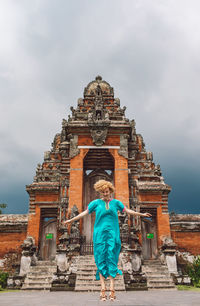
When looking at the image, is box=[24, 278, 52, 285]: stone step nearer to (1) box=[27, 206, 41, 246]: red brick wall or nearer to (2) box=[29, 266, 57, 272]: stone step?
(2) box=[29, 266, 57, 272]: stone step

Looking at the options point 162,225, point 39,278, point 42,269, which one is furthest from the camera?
point 162,225

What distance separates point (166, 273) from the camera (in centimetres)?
1064

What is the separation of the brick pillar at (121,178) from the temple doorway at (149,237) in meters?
2.78

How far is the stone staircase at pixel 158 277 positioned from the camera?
32.1ft

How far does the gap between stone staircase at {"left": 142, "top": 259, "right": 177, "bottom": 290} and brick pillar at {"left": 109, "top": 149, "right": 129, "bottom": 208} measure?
118 inches

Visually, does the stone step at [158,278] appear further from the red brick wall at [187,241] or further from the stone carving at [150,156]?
the stone carving at [150,156]

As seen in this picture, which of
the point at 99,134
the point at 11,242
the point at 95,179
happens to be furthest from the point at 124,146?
the point at 11,242

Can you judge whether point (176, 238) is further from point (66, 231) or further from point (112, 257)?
point (112, 257)

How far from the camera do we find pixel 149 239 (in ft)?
48.5

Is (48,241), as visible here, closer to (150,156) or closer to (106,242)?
(150,156)

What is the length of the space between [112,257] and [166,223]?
32.2 ft

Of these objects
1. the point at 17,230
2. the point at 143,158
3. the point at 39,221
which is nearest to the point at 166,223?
the point at 143,158

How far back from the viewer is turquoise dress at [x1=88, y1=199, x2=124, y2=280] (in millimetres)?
4430

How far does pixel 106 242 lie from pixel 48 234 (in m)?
10.5
